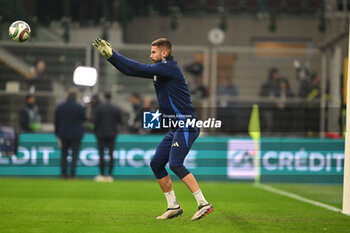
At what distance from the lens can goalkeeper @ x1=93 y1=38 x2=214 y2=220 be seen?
789cm

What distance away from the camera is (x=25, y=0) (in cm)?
2078

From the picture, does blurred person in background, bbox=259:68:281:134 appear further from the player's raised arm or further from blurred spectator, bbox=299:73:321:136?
the player's raised arm

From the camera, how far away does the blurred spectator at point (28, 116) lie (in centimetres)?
1733

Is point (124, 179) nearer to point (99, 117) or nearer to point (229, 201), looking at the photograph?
point (99, 117)

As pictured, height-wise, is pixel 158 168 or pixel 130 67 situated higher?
pixel 130 67

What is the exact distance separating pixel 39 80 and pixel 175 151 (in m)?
10.7

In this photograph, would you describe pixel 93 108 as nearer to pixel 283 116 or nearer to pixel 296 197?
pixel 283 116

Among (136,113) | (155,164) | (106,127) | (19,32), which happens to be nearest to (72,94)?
(106,127)

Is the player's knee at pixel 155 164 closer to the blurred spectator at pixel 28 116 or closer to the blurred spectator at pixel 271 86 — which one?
the blurred spectator at pixel 28 116

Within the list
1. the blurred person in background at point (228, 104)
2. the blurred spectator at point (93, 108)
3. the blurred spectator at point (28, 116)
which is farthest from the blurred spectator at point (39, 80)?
the blurred person in background at point (228, 104)

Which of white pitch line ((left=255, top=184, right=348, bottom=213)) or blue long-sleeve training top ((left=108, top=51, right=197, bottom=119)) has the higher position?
blue long-sleeve training top ((left=108, top=51, right=197, bottom=119))

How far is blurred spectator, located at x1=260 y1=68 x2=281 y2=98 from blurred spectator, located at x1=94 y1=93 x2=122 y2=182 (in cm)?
427

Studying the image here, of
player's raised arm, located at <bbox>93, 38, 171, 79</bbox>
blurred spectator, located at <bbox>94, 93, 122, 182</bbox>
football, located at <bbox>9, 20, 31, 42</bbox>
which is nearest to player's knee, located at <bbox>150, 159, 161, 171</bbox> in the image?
player's raised arm, located at <bbox>93, 38, 171, 79</bbox>

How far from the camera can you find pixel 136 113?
17.5 m
